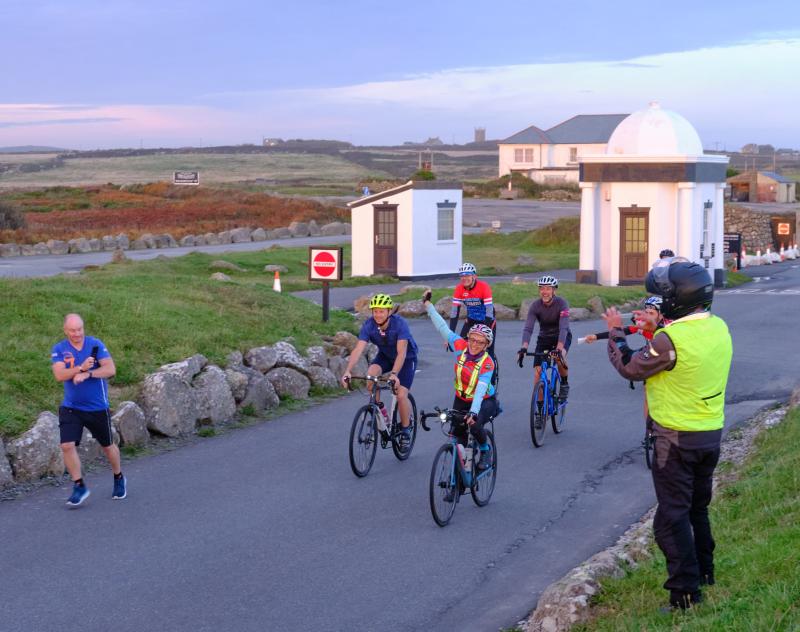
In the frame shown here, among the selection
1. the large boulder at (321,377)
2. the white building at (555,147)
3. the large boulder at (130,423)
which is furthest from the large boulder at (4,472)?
the white building at (555,147)

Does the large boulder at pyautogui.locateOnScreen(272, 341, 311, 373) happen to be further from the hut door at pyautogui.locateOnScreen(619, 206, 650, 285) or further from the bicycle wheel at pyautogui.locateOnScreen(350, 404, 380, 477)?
the hut door at pyautogui.locateOnScreen(619, 206, 650, 285)

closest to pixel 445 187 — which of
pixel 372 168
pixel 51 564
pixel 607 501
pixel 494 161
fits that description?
pixel 607 501

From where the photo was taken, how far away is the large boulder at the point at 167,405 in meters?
13.0

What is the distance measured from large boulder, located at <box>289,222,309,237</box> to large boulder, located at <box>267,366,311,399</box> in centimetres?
4051

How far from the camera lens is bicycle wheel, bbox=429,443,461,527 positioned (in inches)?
372

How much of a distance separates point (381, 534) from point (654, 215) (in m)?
27.5

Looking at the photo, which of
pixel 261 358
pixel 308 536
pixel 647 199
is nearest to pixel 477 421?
pixel 308 536

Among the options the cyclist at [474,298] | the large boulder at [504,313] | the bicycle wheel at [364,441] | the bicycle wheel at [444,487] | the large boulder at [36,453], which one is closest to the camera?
the bicycle wheel at [444,487]

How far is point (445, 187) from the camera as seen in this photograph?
37875 millimetres

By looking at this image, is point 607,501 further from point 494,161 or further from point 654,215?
point 494,161

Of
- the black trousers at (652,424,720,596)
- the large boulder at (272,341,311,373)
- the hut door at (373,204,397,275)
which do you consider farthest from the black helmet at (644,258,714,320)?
the hut door at (373,204,397,275)

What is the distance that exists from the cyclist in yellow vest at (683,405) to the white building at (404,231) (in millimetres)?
30107

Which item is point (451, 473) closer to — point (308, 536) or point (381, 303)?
point (308, 536)

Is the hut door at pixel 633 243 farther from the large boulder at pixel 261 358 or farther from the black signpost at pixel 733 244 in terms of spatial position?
the large boulder at pixel 261 358
